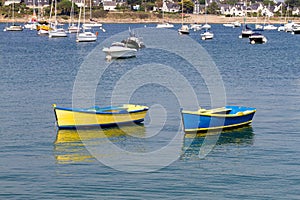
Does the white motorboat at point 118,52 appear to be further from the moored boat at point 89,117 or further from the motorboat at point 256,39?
the moored boat at point 89,117

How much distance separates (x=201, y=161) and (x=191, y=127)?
13.9 feet

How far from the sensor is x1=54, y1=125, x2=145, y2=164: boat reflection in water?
28.5 meters

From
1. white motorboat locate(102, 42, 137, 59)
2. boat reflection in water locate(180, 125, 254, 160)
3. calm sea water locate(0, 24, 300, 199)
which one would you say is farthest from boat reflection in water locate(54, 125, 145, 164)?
white motorboat locate(102, 42, 137, 59)

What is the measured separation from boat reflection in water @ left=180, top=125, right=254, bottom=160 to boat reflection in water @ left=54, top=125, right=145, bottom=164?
1946mm

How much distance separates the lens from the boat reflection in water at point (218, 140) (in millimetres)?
29656

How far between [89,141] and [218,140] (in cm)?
541

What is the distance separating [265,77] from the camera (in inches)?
2229

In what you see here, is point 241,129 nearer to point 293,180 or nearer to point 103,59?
point 293,180

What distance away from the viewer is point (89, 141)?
31.0 metres

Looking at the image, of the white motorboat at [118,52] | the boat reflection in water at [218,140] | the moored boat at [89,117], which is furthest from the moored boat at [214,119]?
the white motorboat at [118,52]

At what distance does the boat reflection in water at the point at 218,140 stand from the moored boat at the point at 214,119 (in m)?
0.30

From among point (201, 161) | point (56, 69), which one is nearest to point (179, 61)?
point (56, 69)

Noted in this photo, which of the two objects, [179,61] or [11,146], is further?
[179,61]

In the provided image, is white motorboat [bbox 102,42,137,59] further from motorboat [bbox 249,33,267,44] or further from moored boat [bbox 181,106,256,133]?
moored boat [bbox 181,106,256,133]
